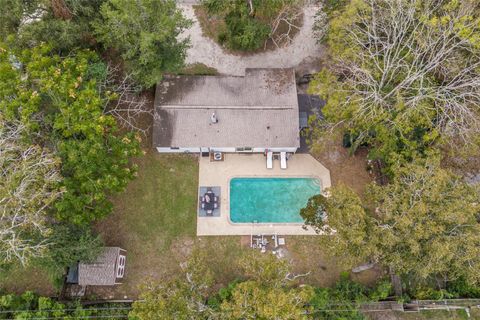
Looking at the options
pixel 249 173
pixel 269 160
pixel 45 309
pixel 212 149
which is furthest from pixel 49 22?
pixel 45 309

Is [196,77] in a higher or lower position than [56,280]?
higher

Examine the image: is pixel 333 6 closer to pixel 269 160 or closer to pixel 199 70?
pixel 199 70

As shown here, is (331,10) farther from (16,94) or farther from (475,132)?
(16,94)

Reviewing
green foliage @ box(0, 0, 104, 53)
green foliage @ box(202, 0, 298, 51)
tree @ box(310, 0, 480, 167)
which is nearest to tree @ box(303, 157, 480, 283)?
tree @ box(310, 0, 480, 167)

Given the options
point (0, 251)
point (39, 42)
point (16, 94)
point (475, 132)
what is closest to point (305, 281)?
point (475, 132)

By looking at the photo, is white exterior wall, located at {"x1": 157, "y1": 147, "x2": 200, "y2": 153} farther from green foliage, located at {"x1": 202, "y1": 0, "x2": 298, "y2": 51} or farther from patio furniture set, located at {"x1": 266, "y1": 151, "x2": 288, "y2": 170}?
green foliage, located at {"x1": 202, "y1": 0, "x2": 298, "y2": 51}

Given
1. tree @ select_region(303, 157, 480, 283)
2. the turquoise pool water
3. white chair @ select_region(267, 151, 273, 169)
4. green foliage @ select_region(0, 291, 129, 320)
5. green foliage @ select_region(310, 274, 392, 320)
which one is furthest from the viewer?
white chair @ select_region(267, 151, 273, 169)
